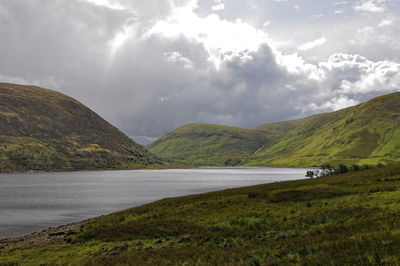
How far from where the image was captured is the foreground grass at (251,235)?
681 inches

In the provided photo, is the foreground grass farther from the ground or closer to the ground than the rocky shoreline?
farther from the ground

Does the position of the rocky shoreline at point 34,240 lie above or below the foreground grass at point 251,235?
below

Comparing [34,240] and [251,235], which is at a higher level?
[251,235]

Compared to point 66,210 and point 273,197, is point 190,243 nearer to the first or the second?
point 273,197

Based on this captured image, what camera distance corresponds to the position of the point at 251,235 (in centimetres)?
3097

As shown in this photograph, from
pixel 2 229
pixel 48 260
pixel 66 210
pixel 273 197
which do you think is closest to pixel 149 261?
pixel 48 260

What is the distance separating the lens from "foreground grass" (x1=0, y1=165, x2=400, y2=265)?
17297mm

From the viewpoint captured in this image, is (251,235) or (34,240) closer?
(251,235)

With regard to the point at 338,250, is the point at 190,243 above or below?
below

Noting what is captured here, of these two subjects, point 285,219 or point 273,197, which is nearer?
point 285,219

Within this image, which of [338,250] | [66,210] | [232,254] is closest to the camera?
[338,250]

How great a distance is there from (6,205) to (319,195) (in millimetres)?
74572

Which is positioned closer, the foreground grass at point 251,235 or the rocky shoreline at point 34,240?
the foreground grass at point 251,235

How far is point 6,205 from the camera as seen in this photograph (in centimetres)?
7850
